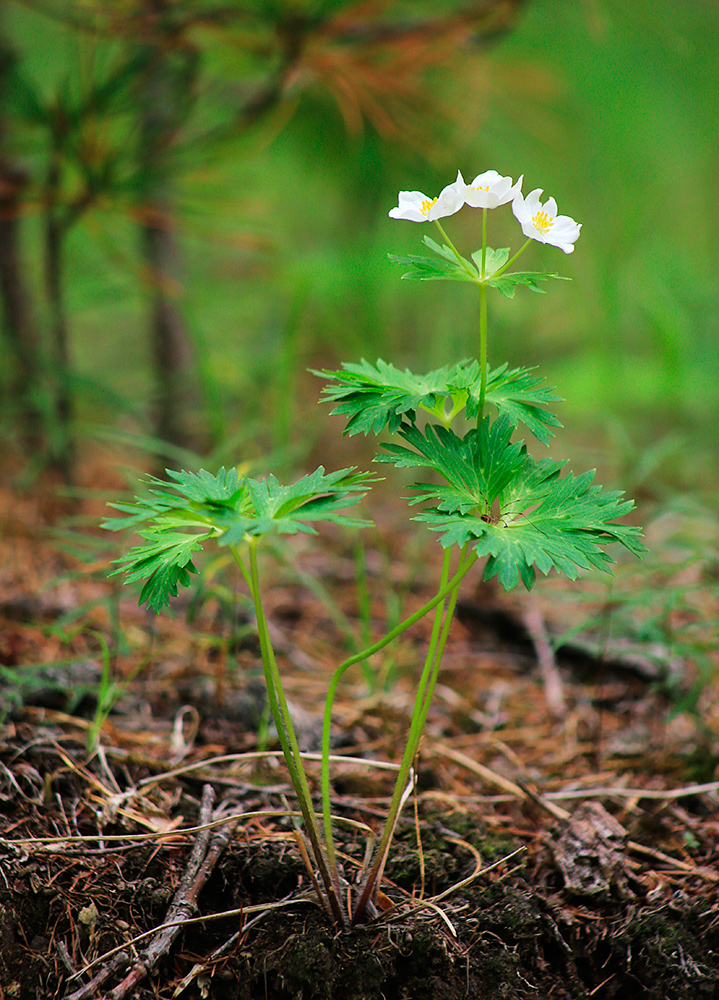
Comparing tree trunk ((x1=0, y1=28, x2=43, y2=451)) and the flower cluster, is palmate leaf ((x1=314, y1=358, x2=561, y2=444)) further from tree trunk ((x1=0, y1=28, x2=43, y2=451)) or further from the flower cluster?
tree trunk ((x1=0, y1=28, x2=43, y2=451))

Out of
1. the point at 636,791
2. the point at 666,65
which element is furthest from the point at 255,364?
the point at 666,65

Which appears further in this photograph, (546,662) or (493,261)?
(546,662)

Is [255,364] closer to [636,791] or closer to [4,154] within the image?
[4,154]

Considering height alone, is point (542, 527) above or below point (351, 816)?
above

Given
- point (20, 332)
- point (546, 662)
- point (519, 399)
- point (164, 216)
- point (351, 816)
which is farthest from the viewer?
point (20, 332)

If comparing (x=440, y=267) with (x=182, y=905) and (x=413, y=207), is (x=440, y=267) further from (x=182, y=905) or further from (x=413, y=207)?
(x=182, y=905)

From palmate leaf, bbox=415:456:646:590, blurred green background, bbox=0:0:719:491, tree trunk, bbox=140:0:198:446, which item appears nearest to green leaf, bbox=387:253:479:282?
palmate leaf, bbox=415:456:646:590

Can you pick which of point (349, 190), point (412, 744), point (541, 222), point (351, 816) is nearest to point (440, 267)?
point (541, 222)

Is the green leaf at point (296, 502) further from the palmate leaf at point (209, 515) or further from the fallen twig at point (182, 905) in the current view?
the fallen twig at point (182, 905)

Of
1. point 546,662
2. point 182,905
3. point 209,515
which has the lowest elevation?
point 182,905
